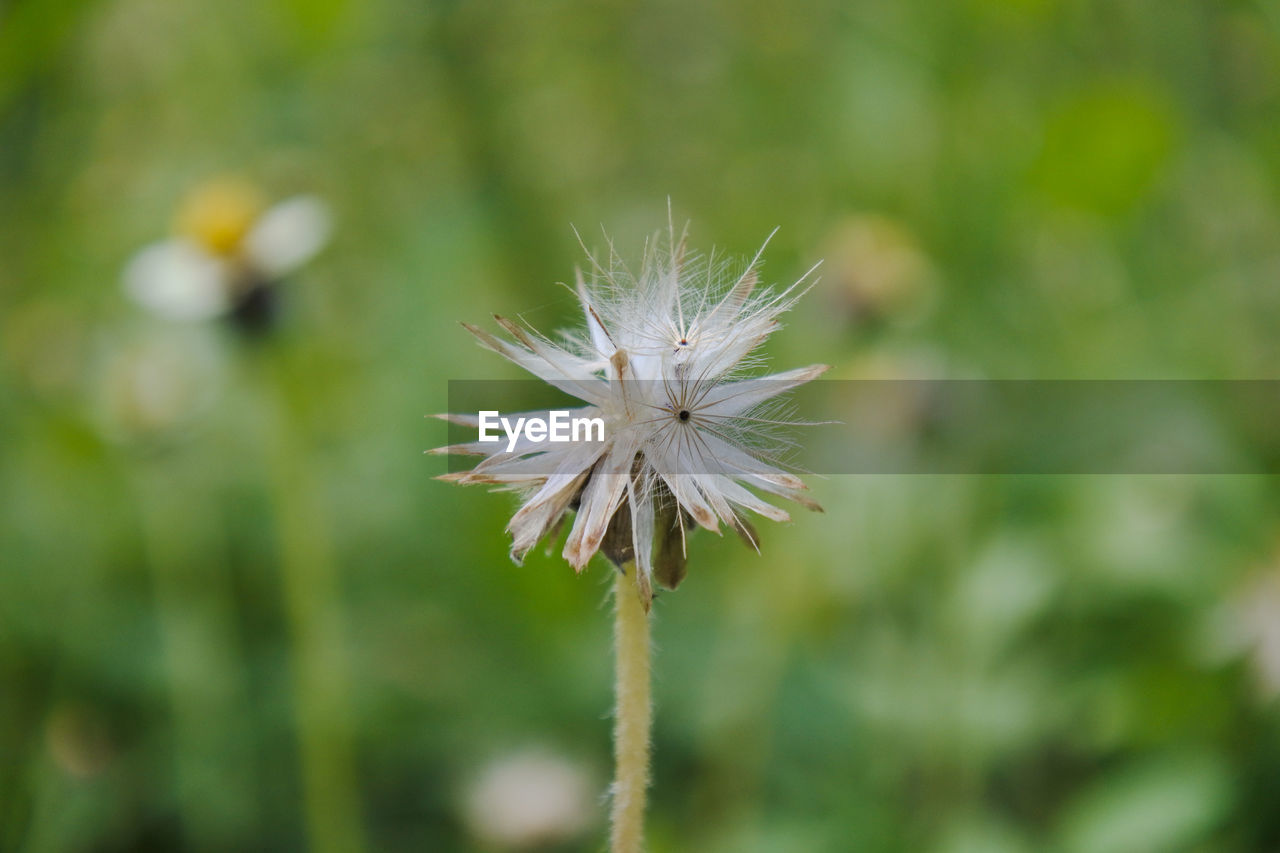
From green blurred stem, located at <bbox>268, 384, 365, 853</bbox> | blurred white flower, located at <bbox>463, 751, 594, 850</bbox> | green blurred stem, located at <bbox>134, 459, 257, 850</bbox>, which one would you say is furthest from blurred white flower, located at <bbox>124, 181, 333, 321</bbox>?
blurred white flower, located at <bbox>463, 751, 594, 850</bbox>

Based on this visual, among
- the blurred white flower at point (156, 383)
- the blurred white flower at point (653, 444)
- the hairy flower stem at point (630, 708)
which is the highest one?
the blurred white flower at point (156, 383)

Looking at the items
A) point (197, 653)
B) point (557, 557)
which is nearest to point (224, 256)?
point (197, 653)

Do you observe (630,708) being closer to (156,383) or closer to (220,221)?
(220,221)

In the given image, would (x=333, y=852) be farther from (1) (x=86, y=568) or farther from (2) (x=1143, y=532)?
(2) (x=1143, y=532)

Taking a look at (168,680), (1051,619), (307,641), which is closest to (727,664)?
(1051,619)

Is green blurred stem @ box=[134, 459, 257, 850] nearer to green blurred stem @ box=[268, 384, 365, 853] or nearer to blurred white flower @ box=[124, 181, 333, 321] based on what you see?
green blurred stem @ box=[268, 384, 365, 853]

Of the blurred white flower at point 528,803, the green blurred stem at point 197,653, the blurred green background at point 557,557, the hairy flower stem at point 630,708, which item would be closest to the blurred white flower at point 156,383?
the blurred green background at point 557,557

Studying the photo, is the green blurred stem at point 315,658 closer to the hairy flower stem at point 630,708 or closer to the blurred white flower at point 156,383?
the blurred white flower at point 156,383
